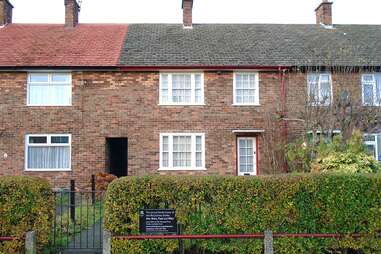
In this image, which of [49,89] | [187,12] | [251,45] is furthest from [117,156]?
[187,12]

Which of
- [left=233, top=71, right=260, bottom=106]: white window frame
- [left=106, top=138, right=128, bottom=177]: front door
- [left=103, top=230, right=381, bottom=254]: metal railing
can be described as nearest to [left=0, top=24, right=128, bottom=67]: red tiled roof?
[left=106, top=138, right=128, bottom=177]: front door

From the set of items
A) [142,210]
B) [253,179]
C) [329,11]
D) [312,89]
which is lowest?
[142,210]

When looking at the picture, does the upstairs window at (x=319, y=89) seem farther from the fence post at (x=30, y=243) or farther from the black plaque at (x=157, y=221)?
the fence post at (x=30, y=243)

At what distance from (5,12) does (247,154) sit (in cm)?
1495

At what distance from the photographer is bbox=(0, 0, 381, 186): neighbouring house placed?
18281mm

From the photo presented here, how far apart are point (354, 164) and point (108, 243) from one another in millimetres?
8025

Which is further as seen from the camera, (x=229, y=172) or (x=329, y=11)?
(x=329, y=11)

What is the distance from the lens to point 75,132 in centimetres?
1838

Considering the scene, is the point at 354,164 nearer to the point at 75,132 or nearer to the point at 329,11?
the point at 75,132

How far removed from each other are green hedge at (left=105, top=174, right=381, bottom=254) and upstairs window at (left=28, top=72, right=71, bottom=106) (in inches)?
448

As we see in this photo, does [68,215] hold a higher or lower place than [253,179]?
lower

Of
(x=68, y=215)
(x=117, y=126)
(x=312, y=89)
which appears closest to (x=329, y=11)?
(x=312, y=89)

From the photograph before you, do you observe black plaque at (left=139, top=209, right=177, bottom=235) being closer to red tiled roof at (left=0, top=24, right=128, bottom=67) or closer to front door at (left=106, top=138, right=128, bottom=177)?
front door at (left=106, top=138, right=128, bottom=177)

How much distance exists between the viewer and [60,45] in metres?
20.3
